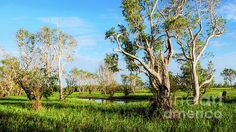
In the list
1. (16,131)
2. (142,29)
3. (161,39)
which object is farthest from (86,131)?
(161,39)

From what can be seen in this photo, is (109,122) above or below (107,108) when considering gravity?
above

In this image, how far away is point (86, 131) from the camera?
11.8m

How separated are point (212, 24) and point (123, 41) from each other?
34.3 feet

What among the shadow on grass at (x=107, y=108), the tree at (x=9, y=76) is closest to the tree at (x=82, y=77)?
the tree at (x=9, y=76)

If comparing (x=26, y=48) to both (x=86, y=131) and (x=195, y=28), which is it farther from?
(x=86, y=131)

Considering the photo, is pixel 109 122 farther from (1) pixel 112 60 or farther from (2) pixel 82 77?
(2) pixel 82 77

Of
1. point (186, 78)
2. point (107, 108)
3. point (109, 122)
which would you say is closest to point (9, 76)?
point (186, 78)

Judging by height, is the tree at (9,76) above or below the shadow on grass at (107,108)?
above

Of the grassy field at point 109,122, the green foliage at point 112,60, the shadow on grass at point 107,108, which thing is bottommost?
the shadow on grass at point 107,108

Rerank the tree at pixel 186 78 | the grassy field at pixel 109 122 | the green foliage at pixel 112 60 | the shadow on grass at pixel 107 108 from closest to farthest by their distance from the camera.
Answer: the grassy field at pixel 109 122, the shadow on grass at pixel 107 108, the green foliage at pixel 112 60, the tree at pixel 186 78

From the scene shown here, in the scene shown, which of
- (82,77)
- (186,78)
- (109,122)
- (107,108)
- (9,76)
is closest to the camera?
(109,122)

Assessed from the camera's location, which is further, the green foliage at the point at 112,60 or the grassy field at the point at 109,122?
the green foliage at the point at 112,60

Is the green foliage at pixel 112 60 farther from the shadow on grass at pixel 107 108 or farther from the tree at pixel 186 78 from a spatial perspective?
the tree at pixel 186 78

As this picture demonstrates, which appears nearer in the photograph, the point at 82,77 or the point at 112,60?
the point at 112,60
